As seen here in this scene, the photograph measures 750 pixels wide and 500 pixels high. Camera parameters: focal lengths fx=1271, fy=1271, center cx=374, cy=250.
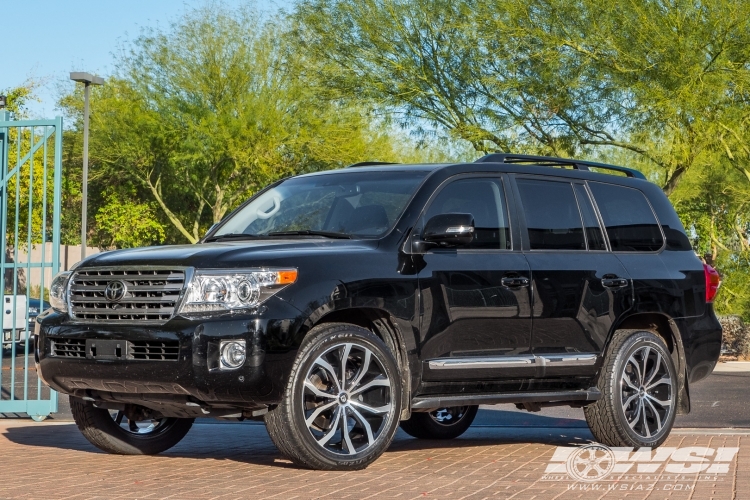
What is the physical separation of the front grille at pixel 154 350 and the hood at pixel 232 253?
0.46 meters

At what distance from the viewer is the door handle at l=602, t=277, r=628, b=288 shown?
8693 millimetres

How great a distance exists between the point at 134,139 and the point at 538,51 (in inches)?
820

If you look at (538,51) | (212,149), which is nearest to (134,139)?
Result: (212,149)

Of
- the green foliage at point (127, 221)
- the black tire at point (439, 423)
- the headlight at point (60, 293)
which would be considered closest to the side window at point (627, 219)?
the black tire at point (439, 423)

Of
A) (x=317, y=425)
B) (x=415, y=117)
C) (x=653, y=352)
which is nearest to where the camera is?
(x=317, y=425)

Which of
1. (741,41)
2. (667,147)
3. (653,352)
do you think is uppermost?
(741,41)

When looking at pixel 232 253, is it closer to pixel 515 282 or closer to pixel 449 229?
pixel 449 229

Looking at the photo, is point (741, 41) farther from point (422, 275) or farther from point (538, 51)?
point (422, 275)

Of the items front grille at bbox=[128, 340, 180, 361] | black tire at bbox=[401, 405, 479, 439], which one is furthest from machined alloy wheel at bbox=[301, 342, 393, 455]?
black tire at bbox=[401, 405, 479, 439]

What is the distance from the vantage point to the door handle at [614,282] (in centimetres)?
869

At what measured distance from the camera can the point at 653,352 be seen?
9039 mm

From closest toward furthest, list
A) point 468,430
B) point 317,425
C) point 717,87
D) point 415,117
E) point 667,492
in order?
point 667,492 → point 317,425 → point 468,430 → point 717,87 → point 415,117

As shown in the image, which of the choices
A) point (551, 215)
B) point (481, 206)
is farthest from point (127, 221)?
point (481, 206)

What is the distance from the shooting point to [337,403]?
728 cm
